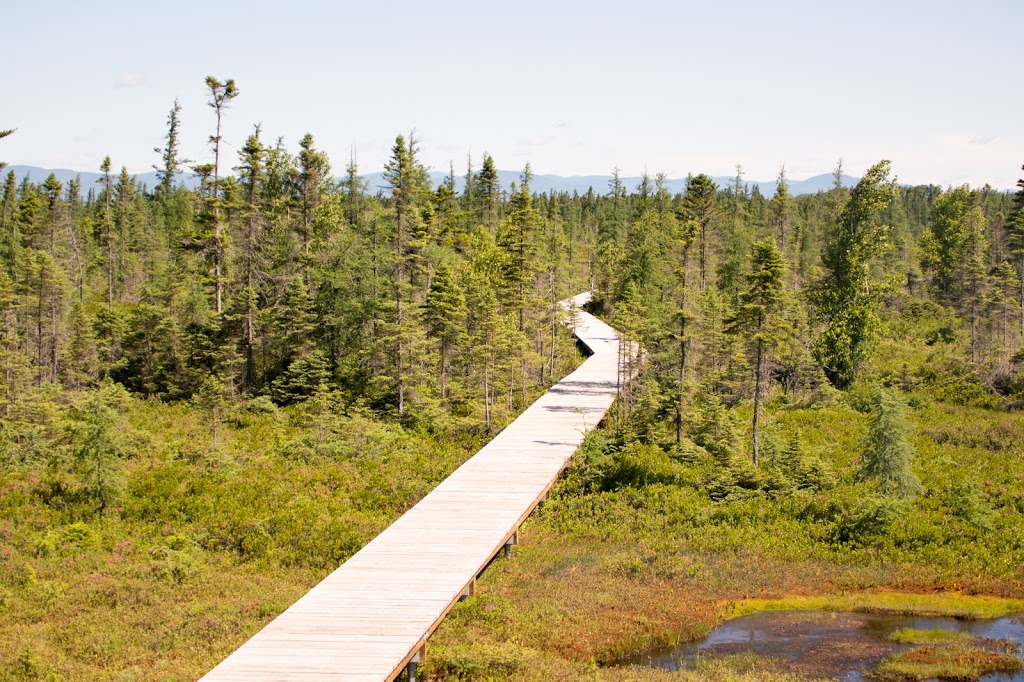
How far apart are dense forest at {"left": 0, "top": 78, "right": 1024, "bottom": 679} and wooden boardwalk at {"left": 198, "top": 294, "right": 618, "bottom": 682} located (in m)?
1.35

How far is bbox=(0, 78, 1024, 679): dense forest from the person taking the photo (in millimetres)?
21641

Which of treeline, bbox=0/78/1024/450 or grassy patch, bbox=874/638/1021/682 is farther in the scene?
treeline, bbox=0/78/1024/450

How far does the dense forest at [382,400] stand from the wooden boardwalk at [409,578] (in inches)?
53.0

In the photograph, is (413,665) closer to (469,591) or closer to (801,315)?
(469,591)

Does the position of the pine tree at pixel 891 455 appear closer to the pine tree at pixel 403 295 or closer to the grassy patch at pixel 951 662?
the grassy patch at pixel 951 662

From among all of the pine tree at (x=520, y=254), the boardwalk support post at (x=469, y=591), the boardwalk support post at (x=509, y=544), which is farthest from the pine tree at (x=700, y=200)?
the boardwalk support post at (x=469, y=591)

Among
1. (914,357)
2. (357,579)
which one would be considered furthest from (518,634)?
(914,357)

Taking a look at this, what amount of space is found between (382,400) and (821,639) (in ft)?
76.3

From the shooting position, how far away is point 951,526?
24.6 meters

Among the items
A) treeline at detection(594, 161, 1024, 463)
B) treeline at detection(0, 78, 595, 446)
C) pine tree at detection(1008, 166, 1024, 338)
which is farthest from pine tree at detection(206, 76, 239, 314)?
pine tree at detection(1008, 166, 1024, 338)

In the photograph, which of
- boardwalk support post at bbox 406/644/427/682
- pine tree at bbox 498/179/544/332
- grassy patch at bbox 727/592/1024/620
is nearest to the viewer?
boardwalk support post at bbox 406/644/427/682

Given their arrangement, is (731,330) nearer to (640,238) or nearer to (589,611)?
(589,611)

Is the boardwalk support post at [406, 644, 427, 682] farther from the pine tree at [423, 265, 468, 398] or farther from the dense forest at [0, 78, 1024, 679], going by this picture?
the pine tree at [423, 265, 468, 398]

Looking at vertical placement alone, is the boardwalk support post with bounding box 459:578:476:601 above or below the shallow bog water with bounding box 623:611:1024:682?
above
